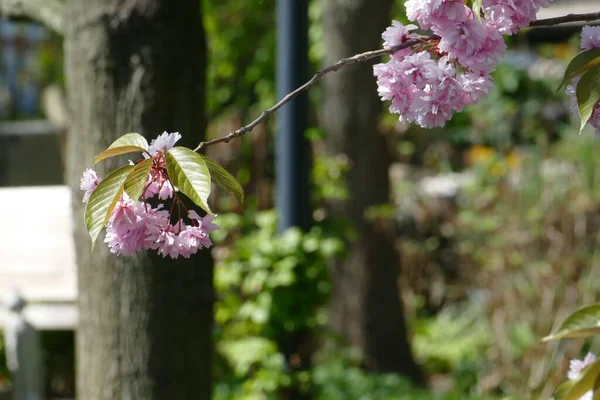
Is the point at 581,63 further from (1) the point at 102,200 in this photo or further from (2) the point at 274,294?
(2) the point at 274,294

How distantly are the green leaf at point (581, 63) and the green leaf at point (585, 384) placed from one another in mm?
664

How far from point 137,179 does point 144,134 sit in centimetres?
113

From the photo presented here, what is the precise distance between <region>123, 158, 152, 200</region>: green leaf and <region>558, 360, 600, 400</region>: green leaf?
Result: 3.35 feet

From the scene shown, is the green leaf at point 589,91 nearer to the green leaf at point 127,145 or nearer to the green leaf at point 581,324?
the green leaf at point 581,324

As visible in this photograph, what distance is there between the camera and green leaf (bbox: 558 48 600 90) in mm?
1543

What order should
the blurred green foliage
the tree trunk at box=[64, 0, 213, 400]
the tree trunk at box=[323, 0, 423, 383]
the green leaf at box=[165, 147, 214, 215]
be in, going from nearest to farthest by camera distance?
the green leaf at box=[165, 147, 214, 215] → the tree trunk at box=[64, 0, 213, 400] → the blurred green foliage → the tree trunk at box=[323, 0, 423, 383]

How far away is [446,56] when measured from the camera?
5.11ft

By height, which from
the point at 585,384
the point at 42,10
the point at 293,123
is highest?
the point at 42,10

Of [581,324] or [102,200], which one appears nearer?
[102,200]

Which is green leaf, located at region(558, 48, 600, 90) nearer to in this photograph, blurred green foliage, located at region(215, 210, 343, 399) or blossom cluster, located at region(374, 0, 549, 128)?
blossom cluster, located at region(374, 0, 549, 128)

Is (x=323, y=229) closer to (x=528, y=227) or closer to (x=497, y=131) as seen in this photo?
(x=528, y=227)

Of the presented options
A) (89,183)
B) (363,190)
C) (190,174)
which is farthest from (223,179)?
(363,190)

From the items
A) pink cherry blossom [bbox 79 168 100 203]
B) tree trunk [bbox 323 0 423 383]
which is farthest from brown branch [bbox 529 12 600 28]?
tree trunk [bbox 323 0 423 383]

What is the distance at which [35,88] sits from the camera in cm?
1158
